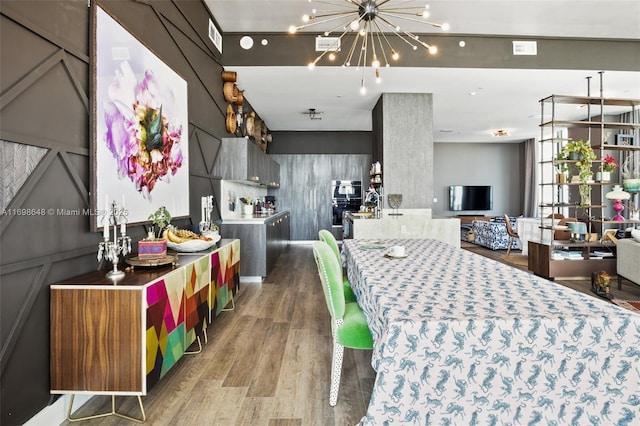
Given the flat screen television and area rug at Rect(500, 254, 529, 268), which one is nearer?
area rug at Rect(500, 254, 529, 268)

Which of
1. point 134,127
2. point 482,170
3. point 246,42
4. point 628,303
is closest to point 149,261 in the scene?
point 134,127

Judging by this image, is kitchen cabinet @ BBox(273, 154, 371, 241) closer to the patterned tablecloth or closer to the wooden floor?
the wooden floor

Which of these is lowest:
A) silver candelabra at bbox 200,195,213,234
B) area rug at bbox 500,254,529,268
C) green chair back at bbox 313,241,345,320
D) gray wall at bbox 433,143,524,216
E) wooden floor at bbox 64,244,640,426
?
wooden floor at bbox 64,244,640,426

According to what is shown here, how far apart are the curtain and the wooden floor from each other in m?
9.61

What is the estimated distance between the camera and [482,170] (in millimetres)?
11734

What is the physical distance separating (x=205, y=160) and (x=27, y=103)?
2.67 metres

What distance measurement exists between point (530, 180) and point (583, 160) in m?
6.26

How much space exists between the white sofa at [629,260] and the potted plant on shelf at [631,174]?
1.20 meters

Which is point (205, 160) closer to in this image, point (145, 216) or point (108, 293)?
point (145, 216)

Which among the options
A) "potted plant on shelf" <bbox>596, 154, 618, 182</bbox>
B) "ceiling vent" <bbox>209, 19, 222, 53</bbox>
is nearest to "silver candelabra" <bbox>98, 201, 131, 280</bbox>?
"ceiling vent" <bbox>209, 19, 222, 53</bbox>

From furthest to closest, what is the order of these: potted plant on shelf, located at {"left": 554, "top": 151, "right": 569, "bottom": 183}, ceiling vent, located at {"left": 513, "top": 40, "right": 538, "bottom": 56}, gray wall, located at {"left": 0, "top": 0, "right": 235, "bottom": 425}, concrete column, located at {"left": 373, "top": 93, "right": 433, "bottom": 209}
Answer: concrete column, located at {"left": 373, "top": 93, "right": 433, "bottom": 209}, potted plant on shelf, located at {"left": 554, "top": 151, "right": 569, "bottom": 183}, ceiling vent, located at {"left": 513, "top": 40, "right": 538, "bottom": 56}, gray wall, located at {"left": 0, "top": 0, "right": 235, "bottom": 425}

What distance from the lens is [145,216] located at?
2.78 metres

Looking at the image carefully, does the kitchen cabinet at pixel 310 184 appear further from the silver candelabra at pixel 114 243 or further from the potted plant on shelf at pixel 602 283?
the silver candelabra at pixel 114 243

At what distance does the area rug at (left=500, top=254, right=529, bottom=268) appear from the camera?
661cm
